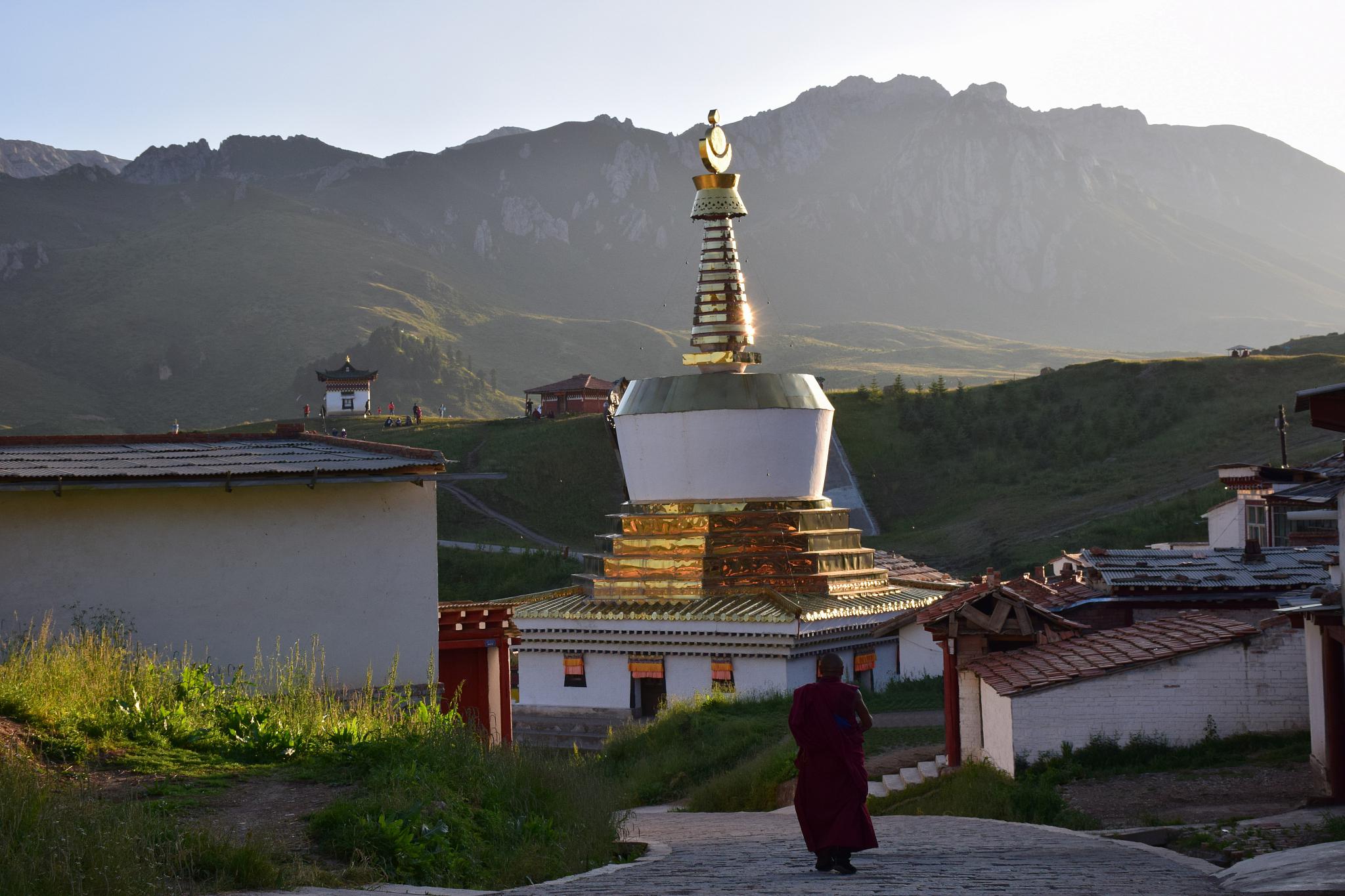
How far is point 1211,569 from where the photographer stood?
22609mm

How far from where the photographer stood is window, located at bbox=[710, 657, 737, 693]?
27.8 metres

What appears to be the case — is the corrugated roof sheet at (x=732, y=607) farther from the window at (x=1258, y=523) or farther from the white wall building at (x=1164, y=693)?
the white wall building at (x=1164, y=693)

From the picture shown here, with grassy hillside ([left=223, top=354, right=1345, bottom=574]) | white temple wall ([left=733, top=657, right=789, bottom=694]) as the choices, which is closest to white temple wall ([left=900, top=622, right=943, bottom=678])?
white temple wall ([left=733, top=657, right=789, bottom=694])

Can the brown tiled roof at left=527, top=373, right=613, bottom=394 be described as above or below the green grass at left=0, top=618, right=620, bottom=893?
above

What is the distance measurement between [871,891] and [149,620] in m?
9.93

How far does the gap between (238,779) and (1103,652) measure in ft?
33.6

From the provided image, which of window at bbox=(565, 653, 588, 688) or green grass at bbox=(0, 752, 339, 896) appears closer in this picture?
green grass at bbox=(0, 752, 339, 896)

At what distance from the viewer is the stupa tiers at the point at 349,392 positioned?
87.4m

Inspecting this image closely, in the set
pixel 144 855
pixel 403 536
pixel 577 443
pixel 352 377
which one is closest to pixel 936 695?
pixel 403 536

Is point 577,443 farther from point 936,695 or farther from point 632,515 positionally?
point 936,695

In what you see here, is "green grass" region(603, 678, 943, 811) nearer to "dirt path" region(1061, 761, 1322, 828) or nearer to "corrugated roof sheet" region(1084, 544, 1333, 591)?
"corrugated roof sheet" region(1084, 544, 1333, 591)

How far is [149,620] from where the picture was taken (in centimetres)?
1574

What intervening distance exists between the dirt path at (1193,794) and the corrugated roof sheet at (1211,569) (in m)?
6.39

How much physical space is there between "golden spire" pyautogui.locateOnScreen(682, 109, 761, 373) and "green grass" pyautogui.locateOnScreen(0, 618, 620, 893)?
17.0 m
